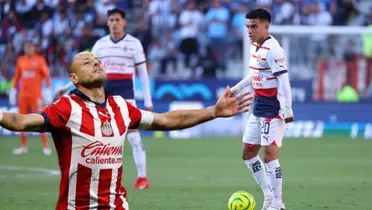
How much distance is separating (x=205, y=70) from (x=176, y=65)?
1.16 metres

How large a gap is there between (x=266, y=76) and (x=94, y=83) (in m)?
3.74

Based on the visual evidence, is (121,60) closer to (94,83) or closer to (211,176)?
(211,176)

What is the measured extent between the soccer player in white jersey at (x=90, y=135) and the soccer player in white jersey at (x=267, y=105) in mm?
3167

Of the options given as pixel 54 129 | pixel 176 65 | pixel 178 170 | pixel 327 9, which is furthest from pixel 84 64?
pixel 327 9

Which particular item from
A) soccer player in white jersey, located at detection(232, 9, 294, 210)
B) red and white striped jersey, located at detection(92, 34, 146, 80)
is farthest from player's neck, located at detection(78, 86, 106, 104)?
red and white striped jersey, located at detection(92, 34, 146, 80)

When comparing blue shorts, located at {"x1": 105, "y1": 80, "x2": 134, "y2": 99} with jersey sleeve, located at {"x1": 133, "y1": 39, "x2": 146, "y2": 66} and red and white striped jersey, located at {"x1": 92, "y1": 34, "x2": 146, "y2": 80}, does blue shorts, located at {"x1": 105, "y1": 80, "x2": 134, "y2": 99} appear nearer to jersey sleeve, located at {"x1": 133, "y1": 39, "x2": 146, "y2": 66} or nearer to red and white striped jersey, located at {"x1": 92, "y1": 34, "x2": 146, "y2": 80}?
red and white striped jersey, located at {"x1": 92, "y1": 34, "x2": 146, "y2": 80}

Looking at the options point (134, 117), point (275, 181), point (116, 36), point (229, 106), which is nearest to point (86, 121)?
point (134, 117)

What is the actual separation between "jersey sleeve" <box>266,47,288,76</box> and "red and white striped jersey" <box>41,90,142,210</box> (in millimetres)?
3428

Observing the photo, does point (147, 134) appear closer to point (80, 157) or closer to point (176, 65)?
point (176, 65)

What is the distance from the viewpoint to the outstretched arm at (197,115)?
6.10m

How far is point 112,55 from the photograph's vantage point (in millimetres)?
12023

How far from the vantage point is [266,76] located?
30.9 feet

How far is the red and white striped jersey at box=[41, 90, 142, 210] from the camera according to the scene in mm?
6031

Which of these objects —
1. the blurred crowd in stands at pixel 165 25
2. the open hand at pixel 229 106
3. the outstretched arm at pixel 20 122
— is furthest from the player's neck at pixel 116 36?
the blurred crowd in stands at pixel 165 25
